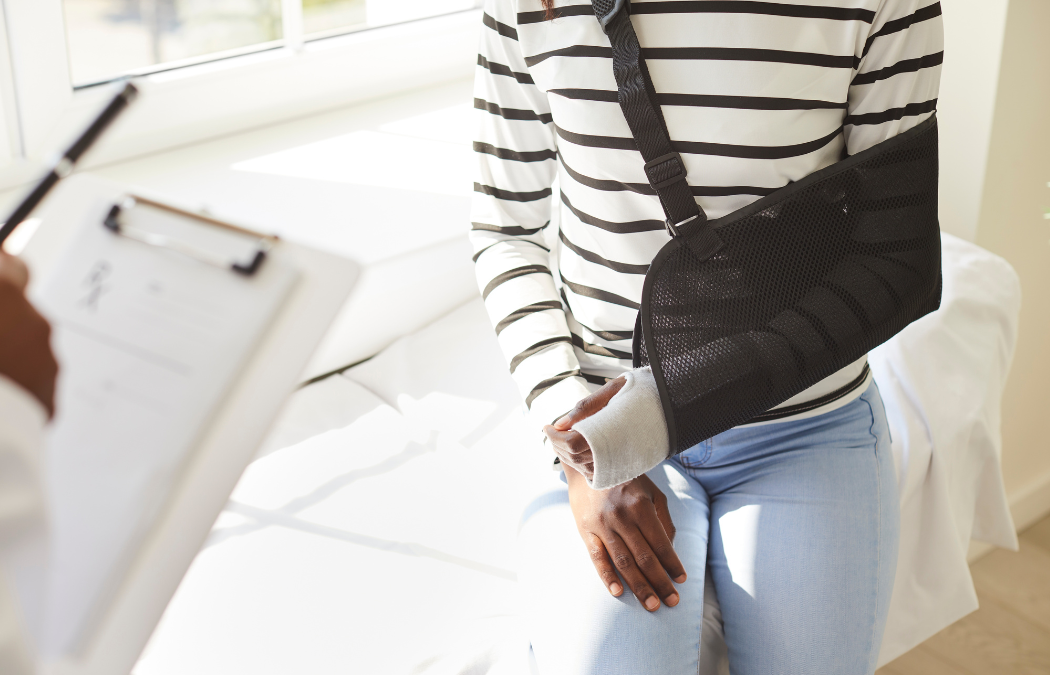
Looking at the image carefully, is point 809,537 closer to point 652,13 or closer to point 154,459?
point 652,13

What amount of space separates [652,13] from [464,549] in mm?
632

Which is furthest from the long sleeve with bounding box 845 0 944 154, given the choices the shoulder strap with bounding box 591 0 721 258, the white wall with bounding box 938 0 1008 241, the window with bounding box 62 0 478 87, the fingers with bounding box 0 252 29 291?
the window with bounding box 62 0 478 87

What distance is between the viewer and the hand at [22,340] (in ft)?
1.17

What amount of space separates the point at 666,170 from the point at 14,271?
567 mm

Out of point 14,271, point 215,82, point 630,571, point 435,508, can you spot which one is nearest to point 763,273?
point 630,571

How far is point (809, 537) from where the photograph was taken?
82 centimetres

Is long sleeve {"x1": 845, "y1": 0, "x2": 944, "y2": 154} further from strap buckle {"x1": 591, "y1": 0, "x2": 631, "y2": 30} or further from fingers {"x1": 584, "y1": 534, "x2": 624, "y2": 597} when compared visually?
fingers {"x1": 584, "y1": 534, "x2": 624, "y2": 597}

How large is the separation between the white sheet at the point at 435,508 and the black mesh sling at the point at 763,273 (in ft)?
0.77

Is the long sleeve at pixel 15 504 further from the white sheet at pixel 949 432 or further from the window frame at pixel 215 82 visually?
the white sheet at pixel 949 432

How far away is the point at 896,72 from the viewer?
78 cm

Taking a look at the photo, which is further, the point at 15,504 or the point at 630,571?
the point at 630,571

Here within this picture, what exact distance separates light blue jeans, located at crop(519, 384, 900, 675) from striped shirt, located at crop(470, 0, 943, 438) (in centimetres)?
8

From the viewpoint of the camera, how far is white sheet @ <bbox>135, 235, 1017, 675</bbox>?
0.91 metres

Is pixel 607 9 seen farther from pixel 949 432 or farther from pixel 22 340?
pixel 949 432
